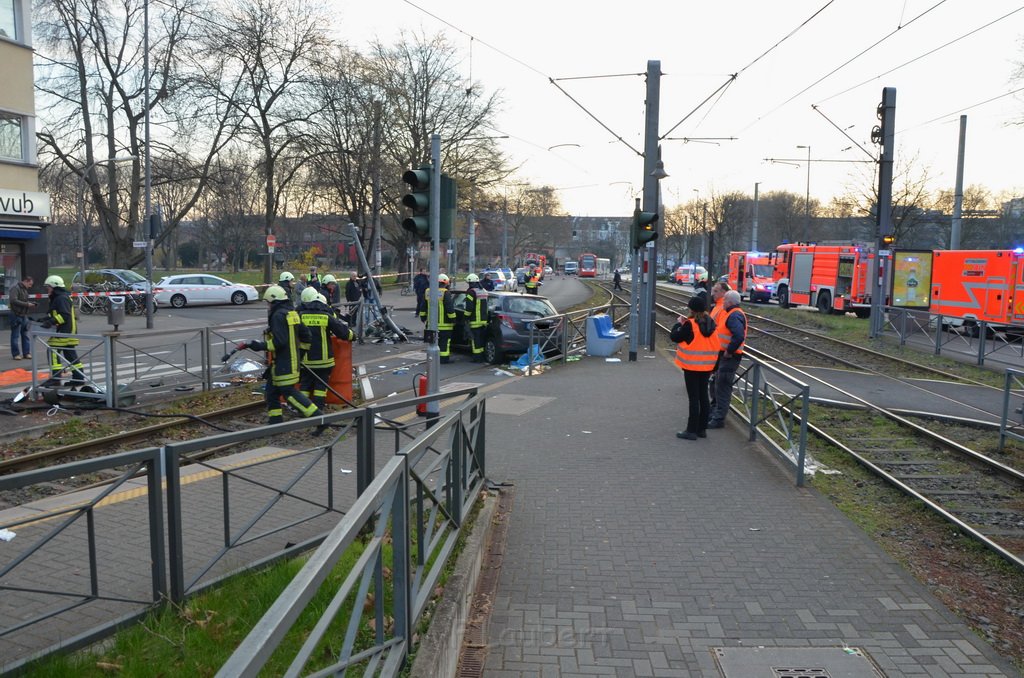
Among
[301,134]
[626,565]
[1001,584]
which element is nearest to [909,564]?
[1001,584]

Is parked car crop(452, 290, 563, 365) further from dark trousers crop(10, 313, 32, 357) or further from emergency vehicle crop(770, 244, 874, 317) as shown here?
emergency vehicle crop(770, 244, 874, 317)

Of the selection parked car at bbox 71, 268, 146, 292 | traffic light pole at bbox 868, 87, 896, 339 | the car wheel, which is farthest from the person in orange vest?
parked car at bbox 71, 268, 146, 292

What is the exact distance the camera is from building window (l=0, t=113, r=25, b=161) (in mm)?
23984

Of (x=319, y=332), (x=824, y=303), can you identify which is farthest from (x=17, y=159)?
(x=824, y=303)

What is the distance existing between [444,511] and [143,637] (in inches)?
75.1

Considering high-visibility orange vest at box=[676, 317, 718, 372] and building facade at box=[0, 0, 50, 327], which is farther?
building facade at box=[0, 0, 50, 327]

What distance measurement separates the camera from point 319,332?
33.2 ft

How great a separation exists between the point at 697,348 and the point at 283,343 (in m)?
4.80

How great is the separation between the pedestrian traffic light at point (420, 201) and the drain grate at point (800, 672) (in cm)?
566

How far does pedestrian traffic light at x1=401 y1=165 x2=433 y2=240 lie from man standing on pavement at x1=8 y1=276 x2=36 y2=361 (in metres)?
10.2

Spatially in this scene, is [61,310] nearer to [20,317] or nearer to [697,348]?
[20,317]

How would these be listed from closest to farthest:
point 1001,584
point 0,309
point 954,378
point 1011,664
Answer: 1. point 1011,664
2. point 1001,584
3. point 954,378
4. point 0,309

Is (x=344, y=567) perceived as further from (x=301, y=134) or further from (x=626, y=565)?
(x=301, y=134)

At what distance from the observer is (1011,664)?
174 inches
